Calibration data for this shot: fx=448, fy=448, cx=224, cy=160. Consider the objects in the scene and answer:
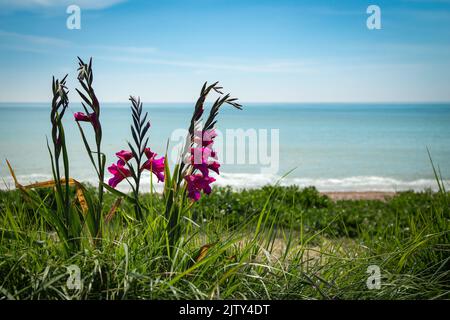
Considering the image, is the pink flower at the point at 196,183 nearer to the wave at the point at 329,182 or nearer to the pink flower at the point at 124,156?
the pink flower at the point at 124,156

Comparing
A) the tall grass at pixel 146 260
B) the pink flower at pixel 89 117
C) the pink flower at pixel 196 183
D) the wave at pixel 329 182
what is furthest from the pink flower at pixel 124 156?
the wave at pixel 329 182

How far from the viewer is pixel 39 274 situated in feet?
7.07

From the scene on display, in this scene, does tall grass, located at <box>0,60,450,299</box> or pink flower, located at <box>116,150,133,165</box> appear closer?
tall grass, located at <box>0,60,450,299</box>

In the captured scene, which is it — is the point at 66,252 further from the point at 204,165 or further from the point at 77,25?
the point at 77,25

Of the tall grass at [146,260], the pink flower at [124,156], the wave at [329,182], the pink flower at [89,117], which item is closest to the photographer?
the tall grass at [146,260]

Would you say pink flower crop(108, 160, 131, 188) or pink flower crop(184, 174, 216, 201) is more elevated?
pink flower crop(108, 160, 131, 188)

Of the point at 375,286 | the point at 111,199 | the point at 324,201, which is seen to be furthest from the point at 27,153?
the point at 375,286

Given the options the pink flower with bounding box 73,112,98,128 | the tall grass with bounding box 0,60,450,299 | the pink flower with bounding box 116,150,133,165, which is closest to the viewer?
the tall grass with bounding box 0,60,450,299

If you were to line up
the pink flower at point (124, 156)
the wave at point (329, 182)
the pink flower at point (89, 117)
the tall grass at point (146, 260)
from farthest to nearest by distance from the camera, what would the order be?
the wave at point (329, 182), the pink flower at point (124, 156), the pink flower at point (89, 117), the tall grass at point (146, 260)

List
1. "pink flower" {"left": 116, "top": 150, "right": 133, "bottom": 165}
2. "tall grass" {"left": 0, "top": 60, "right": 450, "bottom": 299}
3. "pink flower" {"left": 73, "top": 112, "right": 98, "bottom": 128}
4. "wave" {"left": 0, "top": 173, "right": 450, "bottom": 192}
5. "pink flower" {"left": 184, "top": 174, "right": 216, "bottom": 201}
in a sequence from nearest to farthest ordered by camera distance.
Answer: "tall grass" {"left": 0, "top": 60, "right": 450, "bottom": 299}
"pink flower" {"left": 73, "top": 112, "right": 98, "bottom": 128}
"pink flower" {"left": 184, "top": 174, "right": 216, "bottom": 201}
"pink flower" {"left": 116, "top": 150, "right": 133, "bottom": 165}
"wave" {"left": 0, "top": 173, "right": 450, "bottom": 192}

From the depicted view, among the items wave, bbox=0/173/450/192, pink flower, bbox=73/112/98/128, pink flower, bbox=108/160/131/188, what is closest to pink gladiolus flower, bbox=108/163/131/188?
pink flower, bbox=108/160/131/188

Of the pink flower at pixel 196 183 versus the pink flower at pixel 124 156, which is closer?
the pink flower at pixel 196 183

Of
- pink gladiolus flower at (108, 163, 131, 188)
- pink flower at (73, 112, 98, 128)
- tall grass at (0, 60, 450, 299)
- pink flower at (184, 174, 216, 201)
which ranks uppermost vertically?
pink flower at (73, 112, 98, 128)

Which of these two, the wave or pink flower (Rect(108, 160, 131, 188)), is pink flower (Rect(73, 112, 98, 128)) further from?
the wave
